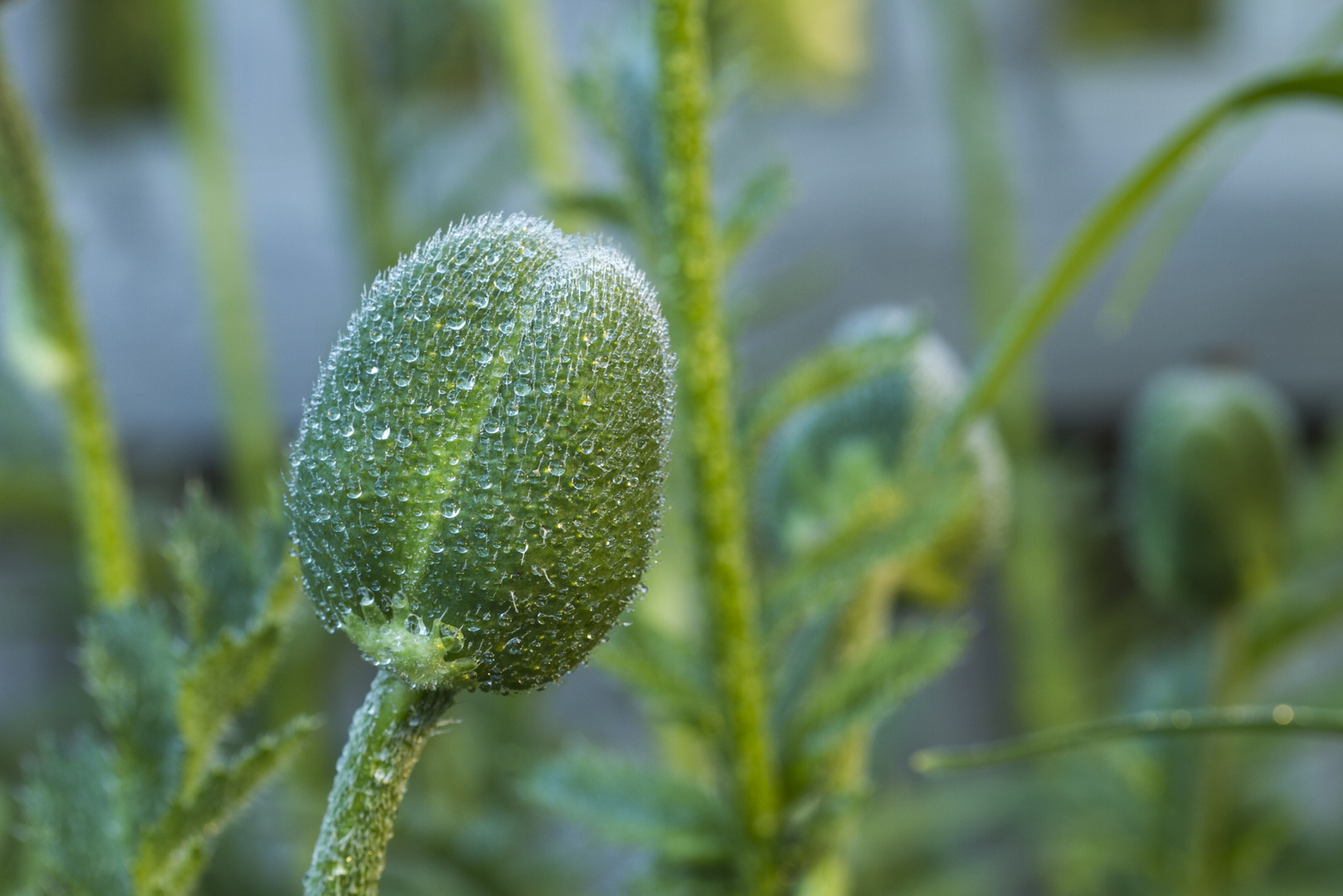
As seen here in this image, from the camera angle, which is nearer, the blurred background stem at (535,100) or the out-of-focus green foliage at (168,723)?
the out-of-focus green foliage at (168,723)

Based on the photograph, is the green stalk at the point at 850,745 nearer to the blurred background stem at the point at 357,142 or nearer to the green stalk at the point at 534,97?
the green stalk at the point at 534,97

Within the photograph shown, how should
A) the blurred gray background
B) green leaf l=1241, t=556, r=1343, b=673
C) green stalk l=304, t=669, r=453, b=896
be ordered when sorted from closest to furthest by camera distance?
green stalk l=304, t=669, r=453, b=896 → green leaf l=1241, t=556, r=1343, b=673 → the blurred gray background

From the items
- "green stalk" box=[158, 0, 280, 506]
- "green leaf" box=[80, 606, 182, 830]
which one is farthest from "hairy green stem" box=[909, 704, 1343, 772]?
"green stalk" box=[158, 0, 280, 506]

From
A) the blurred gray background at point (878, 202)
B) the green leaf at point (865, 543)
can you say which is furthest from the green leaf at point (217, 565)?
the blurred gray background at point (878, 202)

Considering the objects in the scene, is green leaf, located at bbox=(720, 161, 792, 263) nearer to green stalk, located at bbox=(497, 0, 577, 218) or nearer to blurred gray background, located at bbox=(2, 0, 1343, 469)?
green stalk, located at bbox=(497, 0, 577, 218)

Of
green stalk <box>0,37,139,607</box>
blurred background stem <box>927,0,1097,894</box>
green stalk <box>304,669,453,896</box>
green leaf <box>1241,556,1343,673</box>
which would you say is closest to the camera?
green stalk <box>304,669,453,896</box>

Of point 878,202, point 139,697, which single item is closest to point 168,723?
point 139,697
